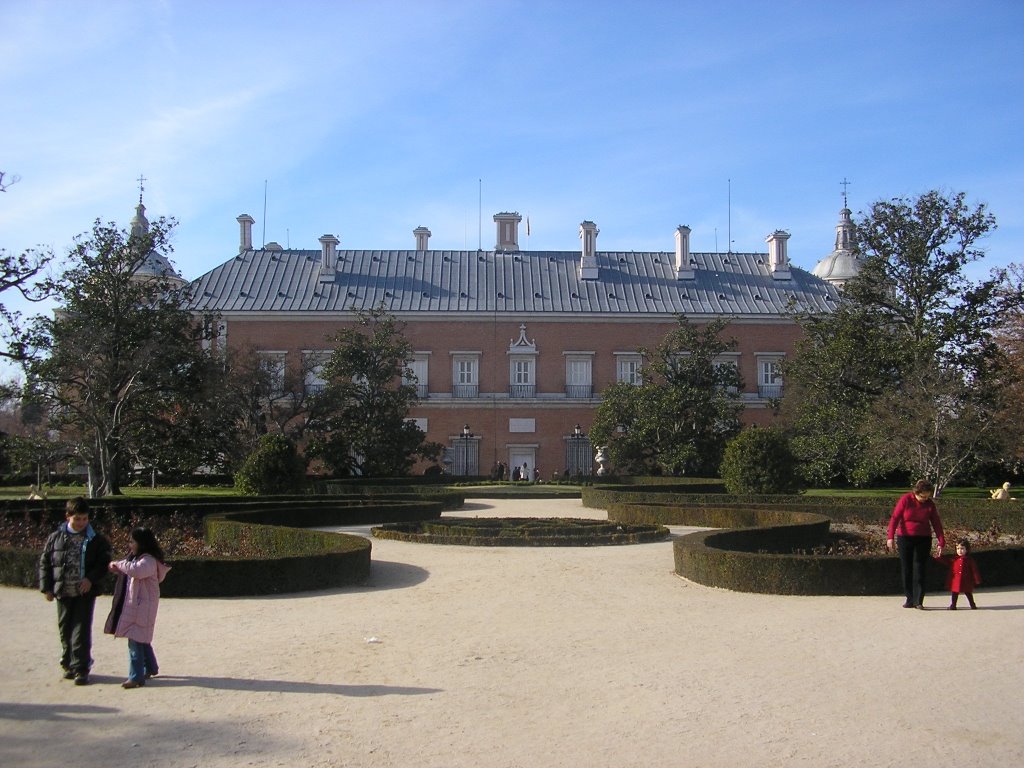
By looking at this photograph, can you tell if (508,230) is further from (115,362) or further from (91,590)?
(91,590)

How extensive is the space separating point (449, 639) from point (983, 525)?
493 inches

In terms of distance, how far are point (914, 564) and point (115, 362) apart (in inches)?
802

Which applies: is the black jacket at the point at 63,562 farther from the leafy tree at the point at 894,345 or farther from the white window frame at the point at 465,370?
the white window frame at the point at 465,370

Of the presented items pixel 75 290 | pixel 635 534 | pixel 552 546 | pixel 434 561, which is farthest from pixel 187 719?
pixel 75 290

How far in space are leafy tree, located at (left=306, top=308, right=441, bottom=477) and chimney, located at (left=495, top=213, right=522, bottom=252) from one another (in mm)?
13580

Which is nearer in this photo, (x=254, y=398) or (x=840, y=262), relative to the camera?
(x=254, y=398)

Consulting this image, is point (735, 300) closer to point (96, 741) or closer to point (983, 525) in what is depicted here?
point (983, 525)

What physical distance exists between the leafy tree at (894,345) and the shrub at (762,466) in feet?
7.68

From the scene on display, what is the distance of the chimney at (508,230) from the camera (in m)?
45.1

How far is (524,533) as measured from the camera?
1472 cm

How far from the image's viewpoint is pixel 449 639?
7.55 metres

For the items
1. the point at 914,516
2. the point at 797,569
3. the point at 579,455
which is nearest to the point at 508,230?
the point at 579,455

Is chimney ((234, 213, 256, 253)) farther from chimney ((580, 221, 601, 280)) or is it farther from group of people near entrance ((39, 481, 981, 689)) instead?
group of people near entrance ((39, 481, 981, 689))

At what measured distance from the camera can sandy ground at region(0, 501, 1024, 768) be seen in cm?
493
